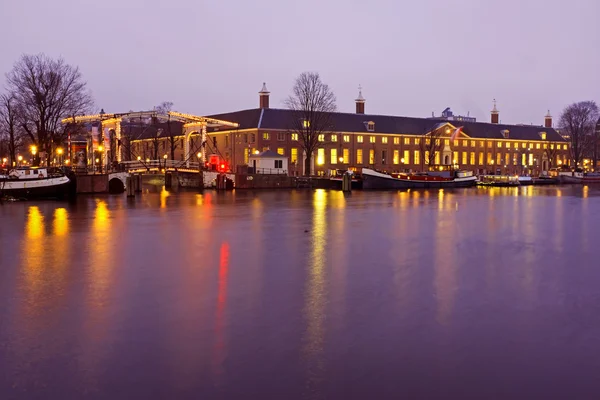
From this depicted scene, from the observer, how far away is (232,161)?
94125 mm

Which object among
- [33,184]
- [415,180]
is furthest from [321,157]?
[33,184]

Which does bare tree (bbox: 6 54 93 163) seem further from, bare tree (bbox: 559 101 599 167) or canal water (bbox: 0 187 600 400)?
A: bare tree (bbox: 559 101 599 167)

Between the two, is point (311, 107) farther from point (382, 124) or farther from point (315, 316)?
point (315, 316)

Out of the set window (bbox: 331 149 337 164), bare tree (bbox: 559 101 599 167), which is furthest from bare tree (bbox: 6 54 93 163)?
bare tree (bbox: 559 101 599 167)

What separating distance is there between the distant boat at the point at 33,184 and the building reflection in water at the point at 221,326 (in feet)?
115

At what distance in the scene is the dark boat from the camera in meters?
73.5

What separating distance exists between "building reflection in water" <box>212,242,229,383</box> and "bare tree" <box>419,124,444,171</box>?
9012 centimetres

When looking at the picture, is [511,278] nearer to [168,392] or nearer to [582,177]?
[168,392]

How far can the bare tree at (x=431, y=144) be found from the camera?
103m

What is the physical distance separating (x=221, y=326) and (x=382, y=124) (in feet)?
314

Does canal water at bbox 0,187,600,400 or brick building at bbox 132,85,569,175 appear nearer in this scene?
canal water at bbox 0,187,600,400

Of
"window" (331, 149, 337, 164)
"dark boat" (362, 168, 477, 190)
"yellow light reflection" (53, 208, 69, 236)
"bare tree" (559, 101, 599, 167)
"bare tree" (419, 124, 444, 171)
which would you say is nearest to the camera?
"yellow light reflection" (53, 208, 69, 236)

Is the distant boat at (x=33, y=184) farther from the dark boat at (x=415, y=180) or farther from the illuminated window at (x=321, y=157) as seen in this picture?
the illuminated window at (x=321, y=157)

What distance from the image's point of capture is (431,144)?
4023 inches
